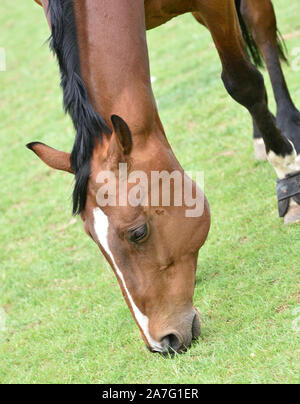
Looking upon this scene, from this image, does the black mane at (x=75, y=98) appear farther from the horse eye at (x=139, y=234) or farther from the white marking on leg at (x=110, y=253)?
the horse eye at (x=139, y=234)

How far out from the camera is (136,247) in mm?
3184

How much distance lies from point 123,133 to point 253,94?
5.26 feet

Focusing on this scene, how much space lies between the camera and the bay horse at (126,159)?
3170 millimetres

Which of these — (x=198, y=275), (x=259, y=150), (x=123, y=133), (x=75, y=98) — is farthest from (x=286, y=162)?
(x=75, y=98)

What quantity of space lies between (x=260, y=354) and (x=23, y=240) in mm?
4069

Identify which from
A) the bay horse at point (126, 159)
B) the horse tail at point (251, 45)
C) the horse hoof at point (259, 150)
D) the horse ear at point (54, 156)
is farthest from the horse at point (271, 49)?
the horse ear at point (54, 156)

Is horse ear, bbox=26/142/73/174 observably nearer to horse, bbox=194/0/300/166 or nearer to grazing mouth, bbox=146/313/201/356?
grazing mouth, bbox=146/313/201/356

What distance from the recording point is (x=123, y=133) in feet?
A: 10.2

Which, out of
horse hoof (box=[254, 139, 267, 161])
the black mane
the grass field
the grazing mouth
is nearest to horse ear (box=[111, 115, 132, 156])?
the black mane

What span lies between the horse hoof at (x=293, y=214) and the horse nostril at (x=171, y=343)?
1537 mm

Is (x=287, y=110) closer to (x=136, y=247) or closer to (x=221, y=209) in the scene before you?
(x=221, y=209)

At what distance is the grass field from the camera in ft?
10.7

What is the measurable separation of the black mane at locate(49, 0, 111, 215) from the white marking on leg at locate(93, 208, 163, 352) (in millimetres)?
123
